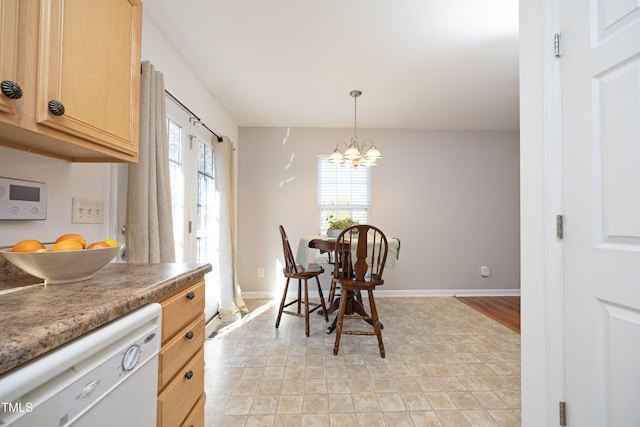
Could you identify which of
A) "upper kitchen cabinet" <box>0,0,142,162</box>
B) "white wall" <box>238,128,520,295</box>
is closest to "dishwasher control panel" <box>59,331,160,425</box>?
"upper kitchen cabinet" <box>0,0,142,162</box>

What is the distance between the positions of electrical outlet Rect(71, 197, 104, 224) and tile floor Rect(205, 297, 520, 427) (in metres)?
1.24

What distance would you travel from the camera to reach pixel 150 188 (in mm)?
1606

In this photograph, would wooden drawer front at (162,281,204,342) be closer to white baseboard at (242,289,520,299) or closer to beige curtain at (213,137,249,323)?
beige curtain at (213,137,249,323)

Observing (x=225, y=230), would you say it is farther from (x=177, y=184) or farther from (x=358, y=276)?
(x=358, y=276)

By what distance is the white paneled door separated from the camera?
89 centimetres

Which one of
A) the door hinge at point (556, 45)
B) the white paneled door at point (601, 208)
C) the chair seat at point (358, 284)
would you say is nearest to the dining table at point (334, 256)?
the chair seat at point (358, 284)

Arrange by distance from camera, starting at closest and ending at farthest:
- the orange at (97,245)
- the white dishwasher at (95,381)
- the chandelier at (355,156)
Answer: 1. the white dishwasher at (95,381)
2. the orange at (97,245)
3. the chandelier at (355,156)

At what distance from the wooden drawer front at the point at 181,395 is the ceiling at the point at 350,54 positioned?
2079 millimetres

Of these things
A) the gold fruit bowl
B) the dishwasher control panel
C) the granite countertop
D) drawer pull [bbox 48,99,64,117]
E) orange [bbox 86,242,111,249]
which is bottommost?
the dishwasher control panel

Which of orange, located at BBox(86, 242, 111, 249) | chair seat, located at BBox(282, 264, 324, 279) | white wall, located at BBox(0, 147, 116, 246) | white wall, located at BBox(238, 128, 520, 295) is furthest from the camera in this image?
white wall, located at BBox(238, 128, 520, 295)

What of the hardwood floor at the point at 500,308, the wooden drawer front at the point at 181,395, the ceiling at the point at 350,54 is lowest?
the hardwood floor at the point at 500,308

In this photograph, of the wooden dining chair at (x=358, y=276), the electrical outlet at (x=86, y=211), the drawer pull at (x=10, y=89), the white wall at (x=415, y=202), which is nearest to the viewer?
the drawer pull at (x=10, y=89)

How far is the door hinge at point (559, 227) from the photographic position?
1.11 meters

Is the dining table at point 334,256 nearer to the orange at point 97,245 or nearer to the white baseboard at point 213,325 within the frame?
the white baseboard at point 213,325
